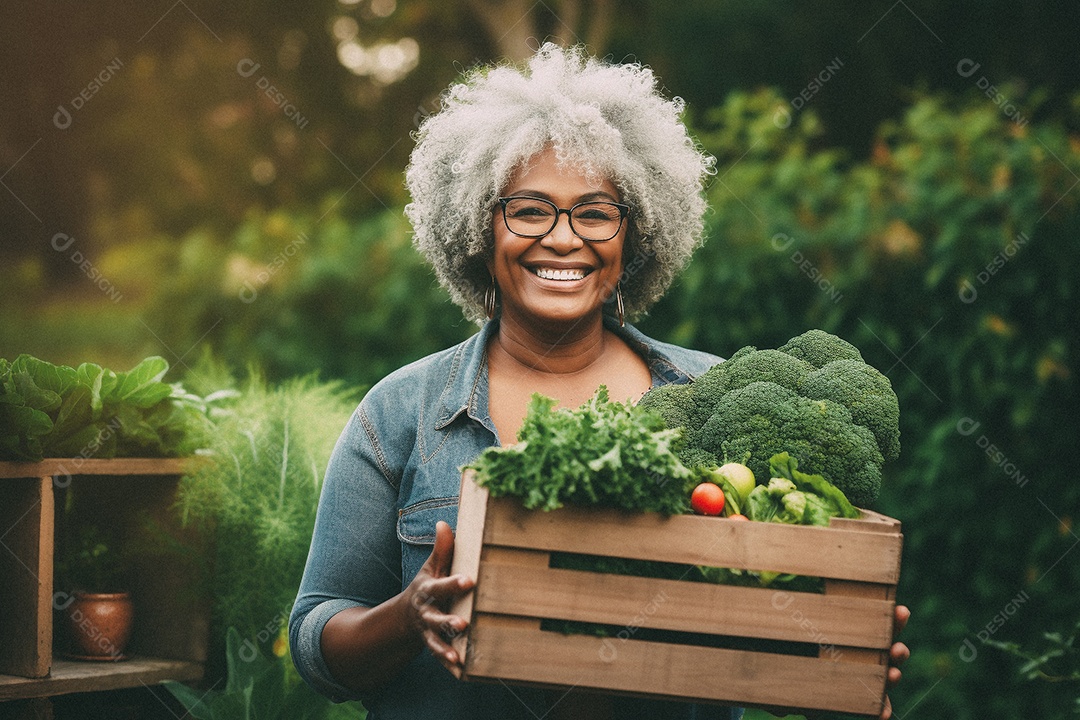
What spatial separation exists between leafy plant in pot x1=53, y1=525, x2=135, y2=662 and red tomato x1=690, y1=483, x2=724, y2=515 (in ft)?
6.46

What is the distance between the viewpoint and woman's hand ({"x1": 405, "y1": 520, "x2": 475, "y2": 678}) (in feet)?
6.76

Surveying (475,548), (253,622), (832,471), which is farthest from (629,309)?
(253,622)

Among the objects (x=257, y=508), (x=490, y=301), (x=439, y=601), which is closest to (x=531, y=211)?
(x=490, y=301)

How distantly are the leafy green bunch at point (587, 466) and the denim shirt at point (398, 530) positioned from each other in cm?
55

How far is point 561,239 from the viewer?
253cm

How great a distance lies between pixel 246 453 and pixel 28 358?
0.70 metres

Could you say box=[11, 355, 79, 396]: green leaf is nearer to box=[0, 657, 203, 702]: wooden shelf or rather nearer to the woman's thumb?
box=[0, 657, 203, 702]: wooden shelf

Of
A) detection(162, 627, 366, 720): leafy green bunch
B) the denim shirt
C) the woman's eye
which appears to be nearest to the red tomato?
the denim shirt

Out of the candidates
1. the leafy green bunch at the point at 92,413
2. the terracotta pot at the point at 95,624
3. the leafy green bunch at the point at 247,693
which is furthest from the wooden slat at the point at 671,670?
the terracotta pot at the point at 95,624

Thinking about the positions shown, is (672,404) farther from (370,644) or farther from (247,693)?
(247,693)

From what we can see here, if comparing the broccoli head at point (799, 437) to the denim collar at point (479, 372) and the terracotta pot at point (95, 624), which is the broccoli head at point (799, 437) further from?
the terracotta pot at point (95, 624)

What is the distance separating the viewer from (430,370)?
2.74 meters

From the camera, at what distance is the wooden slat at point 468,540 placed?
80.3 inches

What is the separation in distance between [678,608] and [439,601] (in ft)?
1.55
